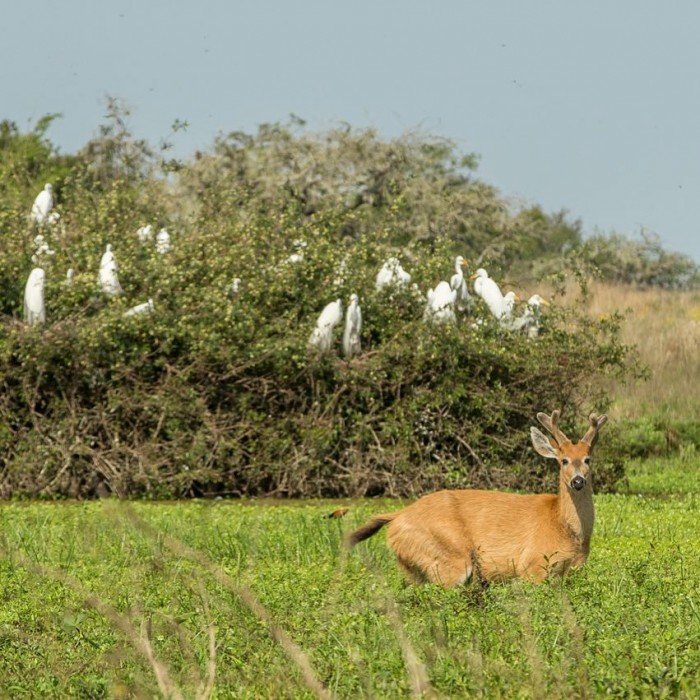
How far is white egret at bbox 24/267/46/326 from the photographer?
49.1ft

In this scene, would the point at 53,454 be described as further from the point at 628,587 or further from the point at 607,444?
the point at 628,587

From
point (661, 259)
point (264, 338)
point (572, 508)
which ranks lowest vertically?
point (572, 508)

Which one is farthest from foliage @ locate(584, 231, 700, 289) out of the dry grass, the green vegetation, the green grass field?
the green grass field

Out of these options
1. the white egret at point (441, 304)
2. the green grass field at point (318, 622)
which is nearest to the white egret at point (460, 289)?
the white egret at point (441, 304)

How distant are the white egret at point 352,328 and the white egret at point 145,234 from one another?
7.69 feet

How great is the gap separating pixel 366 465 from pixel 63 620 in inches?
330

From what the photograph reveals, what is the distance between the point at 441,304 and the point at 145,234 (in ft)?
10.9

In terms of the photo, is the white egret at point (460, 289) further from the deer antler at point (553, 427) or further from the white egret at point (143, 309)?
the deer antler at point (553, 427)

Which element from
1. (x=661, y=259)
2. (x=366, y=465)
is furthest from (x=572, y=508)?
(x=661, y=259)

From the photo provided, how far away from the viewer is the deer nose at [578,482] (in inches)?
320

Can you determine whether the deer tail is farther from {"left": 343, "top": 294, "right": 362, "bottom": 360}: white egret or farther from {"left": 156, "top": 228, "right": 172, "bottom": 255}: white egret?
{"left": 156, "top": 228, "right": 172, "bottom": 255}: white egret

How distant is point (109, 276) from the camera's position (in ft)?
50.6

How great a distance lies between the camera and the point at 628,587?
7.67 meters

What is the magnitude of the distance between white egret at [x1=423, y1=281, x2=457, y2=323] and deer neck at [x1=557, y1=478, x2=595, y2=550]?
7.19 metres
